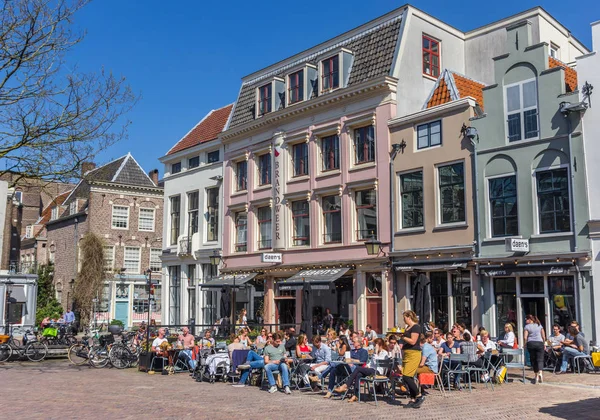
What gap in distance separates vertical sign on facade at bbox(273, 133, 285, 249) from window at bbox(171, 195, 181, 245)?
9.13m

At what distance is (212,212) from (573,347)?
68.2ft

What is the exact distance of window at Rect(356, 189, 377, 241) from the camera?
24953 millimetres

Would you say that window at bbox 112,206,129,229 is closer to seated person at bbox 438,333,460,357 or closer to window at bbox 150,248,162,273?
window at bbox 150,248,162,273

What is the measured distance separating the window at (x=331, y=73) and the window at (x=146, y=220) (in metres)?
26.5

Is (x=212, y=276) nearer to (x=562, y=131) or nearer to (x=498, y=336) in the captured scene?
(x=498, y=336)

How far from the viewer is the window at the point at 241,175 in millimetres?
31812

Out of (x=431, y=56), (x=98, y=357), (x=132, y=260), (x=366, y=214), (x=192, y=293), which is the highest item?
(x=431, y=56)

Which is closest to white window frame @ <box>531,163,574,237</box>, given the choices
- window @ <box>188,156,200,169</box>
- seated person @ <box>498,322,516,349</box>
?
seated person @ <box>498,322,516,349</box>

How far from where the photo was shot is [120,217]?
49.0 meters

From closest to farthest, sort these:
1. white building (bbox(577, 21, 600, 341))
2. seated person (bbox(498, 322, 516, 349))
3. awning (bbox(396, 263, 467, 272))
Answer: seated person (bbox(498, 322, 516, 349))
white building (bbox(577, 21, 600, 341))
awning (bbox(396, 263, 467, 272))

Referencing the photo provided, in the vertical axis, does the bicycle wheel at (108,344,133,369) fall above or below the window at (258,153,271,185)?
below

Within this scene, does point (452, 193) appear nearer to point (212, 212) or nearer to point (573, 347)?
point (573, 347)

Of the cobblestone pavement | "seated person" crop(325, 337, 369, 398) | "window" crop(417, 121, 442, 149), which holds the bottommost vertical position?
the cobblestone pavement

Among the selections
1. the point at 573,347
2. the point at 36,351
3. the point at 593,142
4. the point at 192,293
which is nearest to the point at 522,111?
the point at 593,142
